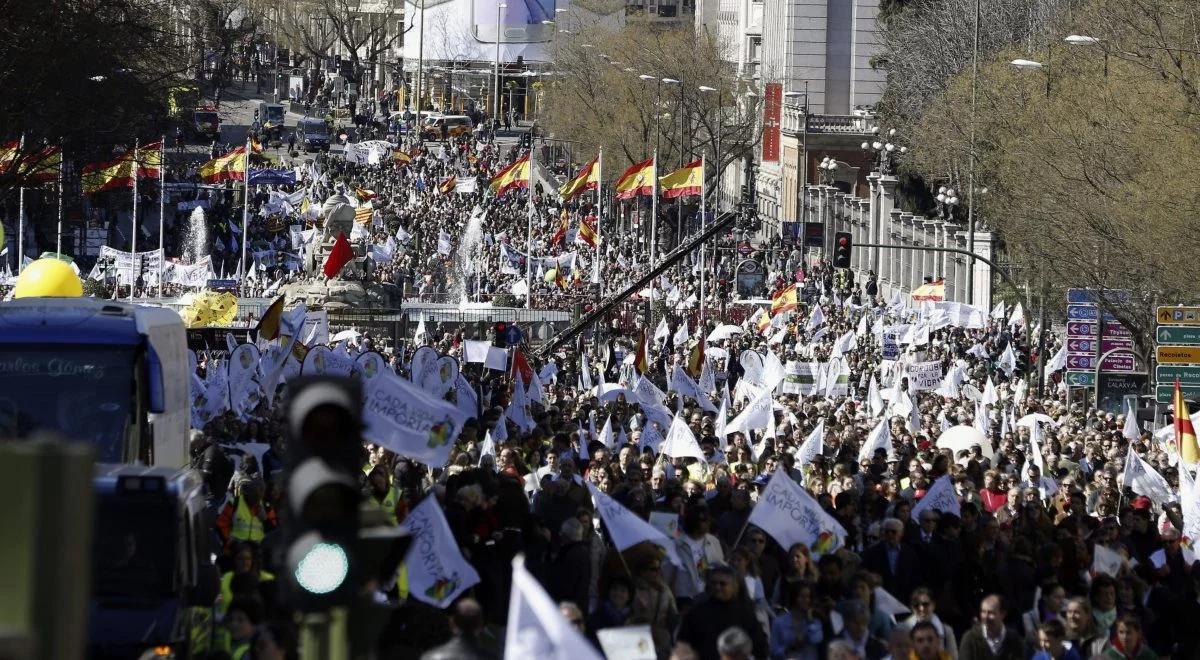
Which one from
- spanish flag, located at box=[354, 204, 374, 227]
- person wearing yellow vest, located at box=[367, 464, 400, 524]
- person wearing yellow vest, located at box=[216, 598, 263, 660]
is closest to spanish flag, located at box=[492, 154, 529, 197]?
spanish flag, located at box=[354, 204, 374, 227]

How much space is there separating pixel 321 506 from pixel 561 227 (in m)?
63.4

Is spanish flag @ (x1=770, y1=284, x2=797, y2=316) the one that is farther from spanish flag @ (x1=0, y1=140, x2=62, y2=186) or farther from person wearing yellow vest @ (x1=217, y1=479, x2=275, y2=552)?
person wearing yellow vest @ (x1=217, y1=479, x2=275, y2=552)

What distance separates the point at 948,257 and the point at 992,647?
50797 mm

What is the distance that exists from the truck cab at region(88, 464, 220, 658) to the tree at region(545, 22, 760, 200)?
238 feet

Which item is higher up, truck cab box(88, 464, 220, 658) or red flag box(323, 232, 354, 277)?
red flag box(323, 232, 354, 277)

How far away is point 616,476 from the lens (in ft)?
51.7

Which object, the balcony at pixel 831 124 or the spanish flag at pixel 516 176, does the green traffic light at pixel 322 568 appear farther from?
the balcony at pixel 831 124

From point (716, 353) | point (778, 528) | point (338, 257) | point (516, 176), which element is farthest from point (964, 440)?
point (516, 176)

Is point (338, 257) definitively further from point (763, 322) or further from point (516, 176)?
point (516, 176)

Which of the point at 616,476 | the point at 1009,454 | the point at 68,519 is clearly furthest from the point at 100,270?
the point at 68,519

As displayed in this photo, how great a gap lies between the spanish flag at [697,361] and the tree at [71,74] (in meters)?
8.13

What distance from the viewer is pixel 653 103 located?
292 feet

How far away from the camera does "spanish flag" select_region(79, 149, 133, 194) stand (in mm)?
36934

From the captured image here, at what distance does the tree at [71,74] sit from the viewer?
29000 millimetres
